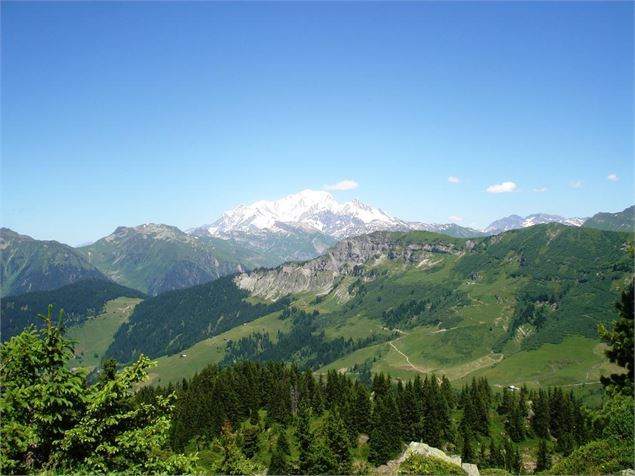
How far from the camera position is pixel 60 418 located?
2302 centimetres

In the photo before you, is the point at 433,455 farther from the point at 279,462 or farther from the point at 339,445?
the point at 279,462

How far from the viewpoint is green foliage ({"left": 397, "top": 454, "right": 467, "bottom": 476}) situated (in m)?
54.5

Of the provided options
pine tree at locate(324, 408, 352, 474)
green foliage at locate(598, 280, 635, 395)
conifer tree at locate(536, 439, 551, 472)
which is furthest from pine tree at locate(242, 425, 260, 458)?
green foliage at locate(598, 280, 635, 395)

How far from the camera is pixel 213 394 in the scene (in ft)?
419

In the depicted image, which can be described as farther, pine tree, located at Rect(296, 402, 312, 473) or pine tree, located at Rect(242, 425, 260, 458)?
pine tree, located at Rect(242, 425, 260, 458)

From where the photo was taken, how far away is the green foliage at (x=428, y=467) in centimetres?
5453

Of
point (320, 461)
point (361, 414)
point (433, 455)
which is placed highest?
point (433, 455)

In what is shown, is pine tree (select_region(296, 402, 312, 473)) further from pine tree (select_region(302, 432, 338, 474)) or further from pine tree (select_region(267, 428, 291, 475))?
pine tree (select_region(267, 428, 291, 475))

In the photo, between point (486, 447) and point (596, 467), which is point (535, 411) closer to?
point (486, 447)

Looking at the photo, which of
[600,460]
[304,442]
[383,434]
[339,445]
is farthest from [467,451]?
[600,460]

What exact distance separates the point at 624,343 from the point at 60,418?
42238mm

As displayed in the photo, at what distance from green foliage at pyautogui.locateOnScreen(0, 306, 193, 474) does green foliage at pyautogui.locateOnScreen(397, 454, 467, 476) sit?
3936 centimetres

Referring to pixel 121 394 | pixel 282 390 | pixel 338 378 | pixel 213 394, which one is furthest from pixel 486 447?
pixel 121 394

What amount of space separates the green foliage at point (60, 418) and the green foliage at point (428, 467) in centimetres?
3936
